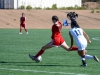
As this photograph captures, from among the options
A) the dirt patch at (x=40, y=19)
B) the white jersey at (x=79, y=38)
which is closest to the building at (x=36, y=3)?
the dirt patch at (x=40, y=19)

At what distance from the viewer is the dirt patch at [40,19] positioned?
71062mm

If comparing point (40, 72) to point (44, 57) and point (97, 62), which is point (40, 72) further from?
point (44, 57)

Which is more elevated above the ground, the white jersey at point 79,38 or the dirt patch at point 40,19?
the white jersey at point 79,38

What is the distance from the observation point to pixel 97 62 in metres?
18.8

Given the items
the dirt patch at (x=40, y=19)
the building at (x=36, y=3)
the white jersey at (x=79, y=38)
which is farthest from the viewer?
the building at (x=36, y=3)

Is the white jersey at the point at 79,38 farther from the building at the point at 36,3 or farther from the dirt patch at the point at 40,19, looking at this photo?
the building at the point at 36,3

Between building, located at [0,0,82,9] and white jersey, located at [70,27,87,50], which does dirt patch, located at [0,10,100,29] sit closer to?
building, located at [0,0,82,9]

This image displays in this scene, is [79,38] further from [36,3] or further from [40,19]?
[36,3]

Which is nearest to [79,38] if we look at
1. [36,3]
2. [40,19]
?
[40,19]

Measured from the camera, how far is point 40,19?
7556 centimetres

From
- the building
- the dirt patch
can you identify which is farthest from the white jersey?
the building

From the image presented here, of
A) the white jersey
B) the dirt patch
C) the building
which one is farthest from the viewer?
the building

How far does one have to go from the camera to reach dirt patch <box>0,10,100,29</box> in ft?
233

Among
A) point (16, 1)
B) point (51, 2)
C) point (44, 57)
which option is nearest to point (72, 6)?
point (51, 2)
